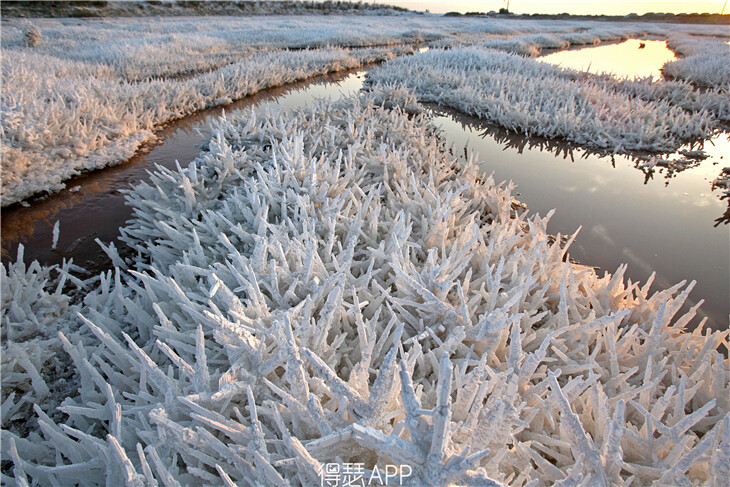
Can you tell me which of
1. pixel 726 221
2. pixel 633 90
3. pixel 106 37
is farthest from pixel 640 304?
pixel 106 37

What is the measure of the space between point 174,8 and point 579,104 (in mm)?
38733

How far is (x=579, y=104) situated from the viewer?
6.75 m

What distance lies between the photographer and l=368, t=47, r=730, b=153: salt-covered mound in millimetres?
5629

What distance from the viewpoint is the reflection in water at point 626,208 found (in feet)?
9.89

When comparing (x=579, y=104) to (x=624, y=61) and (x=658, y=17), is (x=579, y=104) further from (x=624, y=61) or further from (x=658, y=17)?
(x=658, y=17)

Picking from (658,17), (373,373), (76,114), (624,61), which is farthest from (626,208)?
(658,17)

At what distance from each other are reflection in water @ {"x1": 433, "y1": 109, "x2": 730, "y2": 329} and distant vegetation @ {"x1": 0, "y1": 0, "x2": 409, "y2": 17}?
3348cm

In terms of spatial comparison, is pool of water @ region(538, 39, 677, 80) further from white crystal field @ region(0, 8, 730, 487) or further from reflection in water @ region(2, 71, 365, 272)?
reflection in water @ region(2, 71, 365, 272)

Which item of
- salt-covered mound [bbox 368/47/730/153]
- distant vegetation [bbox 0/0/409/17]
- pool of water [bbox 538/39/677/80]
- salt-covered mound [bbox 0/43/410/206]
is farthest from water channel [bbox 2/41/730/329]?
distant vegetation [bbox 0/0/409/17]

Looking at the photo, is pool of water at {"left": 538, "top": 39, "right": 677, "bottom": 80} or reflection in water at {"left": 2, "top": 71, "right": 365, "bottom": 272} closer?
reflection in water at {"left": 2, "top": 71, "right": 365, "bottom": 272}

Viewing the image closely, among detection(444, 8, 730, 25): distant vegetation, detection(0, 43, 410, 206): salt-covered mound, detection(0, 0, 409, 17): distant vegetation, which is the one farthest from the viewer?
detection(444, 8, 730, 25): distant vegetation

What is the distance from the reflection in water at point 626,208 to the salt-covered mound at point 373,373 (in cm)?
106

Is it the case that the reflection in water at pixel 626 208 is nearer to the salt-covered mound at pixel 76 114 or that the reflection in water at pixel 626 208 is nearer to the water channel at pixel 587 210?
the water channel at pixel 587 210

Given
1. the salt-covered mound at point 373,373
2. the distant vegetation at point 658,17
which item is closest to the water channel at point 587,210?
the salt-covered mound at point 373,373
